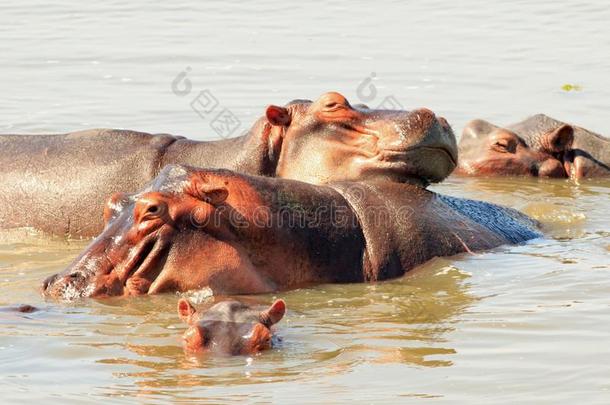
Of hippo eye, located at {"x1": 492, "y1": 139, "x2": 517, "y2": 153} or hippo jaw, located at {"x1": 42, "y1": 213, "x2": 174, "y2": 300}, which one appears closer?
hippo jaw, located at {"x1": 42, "y1": 213, "x2": 174, "y2": 300}

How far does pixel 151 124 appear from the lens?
14.1 metres

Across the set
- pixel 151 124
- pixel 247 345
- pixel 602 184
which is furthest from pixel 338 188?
pixel 151 124

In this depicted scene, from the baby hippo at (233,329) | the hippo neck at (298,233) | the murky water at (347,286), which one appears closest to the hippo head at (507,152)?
the murky water at (347,286)

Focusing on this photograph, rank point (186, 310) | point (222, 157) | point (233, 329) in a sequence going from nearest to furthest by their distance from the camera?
point (233, 329) → point (186, 310) → point (222, 157)

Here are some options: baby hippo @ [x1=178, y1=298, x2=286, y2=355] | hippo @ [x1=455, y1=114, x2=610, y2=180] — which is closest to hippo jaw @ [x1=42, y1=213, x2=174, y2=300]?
baby hippo @ [x1=178, y1=298, x2=286, y2=355]

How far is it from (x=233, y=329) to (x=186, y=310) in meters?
0.38

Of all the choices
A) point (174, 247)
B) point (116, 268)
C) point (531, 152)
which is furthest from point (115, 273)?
point (531, 152)

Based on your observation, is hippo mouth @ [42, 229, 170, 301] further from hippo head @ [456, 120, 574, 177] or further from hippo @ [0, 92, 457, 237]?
hippo head @ [456, 120, 574, 177]

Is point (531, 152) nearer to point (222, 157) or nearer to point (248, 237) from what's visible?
point (222, 157)

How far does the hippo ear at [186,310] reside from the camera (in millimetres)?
6393

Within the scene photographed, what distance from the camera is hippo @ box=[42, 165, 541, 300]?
7.07 metres

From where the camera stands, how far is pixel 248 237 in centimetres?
718

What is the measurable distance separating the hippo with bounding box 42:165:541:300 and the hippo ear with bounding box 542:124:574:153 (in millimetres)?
4866

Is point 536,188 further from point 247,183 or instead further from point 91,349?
point 91,349
